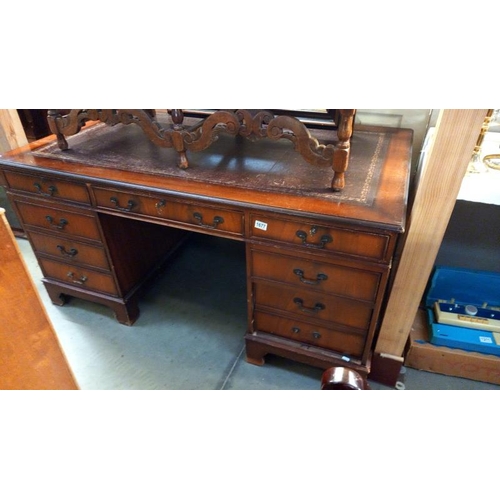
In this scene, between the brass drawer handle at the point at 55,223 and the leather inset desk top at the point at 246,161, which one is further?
the brass drawer handle at the point at 55,223

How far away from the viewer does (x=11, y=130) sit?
6.26ft

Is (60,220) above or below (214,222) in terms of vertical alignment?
below

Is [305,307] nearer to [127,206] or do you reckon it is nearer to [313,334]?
[313,334]

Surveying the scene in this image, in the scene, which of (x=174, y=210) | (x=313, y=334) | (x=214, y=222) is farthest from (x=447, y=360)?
(x=174, y=210)

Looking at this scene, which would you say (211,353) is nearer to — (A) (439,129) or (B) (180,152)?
(B) (180,152)

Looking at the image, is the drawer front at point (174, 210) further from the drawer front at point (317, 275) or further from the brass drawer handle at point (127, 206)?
the drawer front at point (317, 275)

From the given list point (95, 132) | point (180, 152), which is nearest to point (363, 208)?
point (180, 152)

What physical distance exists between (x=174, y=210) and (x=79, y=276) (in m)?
0.75

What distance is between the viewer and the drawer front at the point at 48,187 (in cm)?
133

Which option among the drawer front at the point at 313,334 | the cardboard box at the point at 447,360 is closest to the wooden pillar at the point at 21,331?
the drawer front at the point at 313,334

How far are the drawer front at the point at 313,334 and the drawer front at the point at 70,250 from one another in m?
0.73

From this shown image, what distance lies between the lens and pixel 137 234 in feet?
5.50

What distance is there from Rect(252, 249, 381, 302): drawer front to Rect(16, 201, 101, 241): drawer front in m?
0.71
